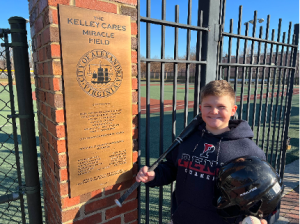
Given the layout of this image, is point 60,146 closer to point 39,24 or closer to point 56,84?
point 56,84

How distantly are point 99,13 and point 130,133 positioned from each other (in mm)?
884

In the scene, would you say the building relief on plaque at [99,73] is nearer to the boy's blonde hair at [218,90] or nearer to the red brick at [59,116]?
the red brick at [59,116]

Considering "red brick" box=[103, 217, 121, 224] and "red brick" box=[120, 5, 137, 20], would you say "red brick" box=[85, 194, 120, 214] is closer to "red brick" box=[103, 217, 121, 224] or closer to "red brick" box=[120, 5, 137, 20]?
"red brick" box=[103, 217, 121, 224]

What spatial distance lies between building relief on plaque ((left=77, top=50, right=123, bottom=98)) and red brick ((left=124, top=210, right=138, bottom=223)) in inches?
42.0

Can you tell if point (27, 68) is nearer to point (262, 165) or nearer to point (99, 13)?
point (99, 13)

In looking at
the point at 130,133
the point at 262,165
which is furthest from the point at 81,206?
the point at 262,165

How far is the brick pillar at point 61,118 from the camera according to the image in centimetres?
131

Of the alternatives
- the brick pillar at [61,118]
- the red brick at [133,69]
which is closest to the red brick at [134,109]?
the brick pillar at [61,118]

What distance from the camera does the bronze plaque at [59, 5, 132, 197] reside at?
1348 mm

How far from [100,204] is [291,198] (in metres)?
2.95

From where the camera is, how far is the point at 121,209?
179 centimetres

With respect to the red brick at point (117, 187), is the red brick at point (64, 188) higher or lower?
higher

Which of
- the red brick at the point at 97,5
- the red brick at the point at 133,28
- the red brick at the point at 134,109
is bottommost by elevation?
the red brick at the point at 134,109

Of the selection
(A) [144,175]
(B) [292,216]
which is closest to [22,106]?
(A) [144,175]
